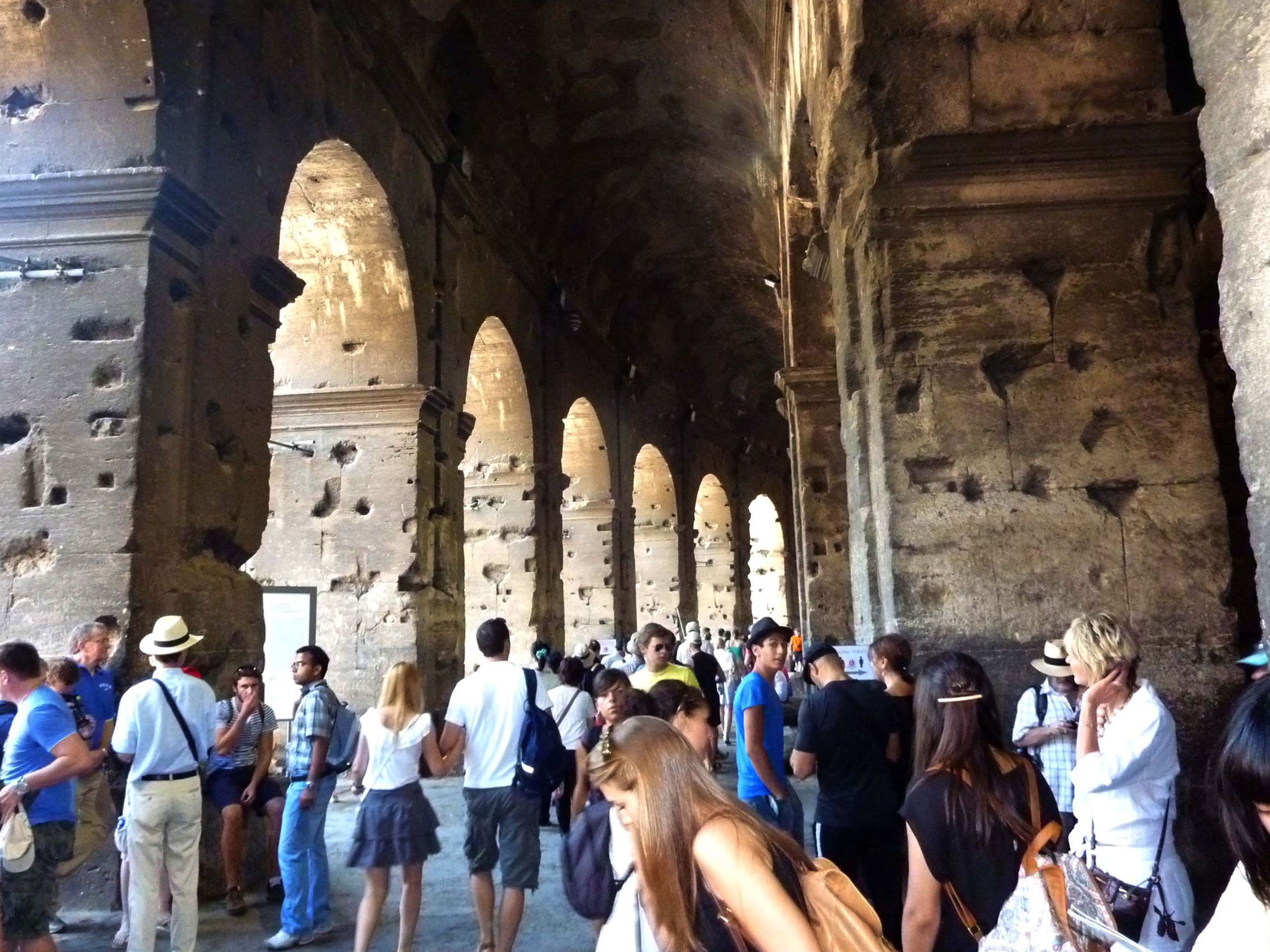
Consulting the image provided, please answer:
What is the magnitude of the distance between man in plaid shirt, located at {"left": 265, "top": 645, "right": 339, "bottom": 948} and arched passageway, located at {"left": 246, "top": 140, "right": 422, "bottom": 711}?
4359 millimetres

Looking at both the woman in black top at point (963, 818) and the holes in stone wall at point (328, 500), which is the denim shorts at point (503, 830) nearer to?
the woman in black top at point (963, 818)

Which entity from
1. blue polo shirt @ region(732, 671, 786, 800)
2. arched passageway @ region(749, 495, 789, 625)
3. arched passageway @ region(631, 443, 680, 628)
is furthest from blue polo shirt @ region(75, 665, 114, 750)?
arched passageway @ region(749, 495, 789, 625)

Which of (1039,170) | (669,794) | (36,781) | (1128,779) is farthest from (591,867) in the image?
(1039,170)

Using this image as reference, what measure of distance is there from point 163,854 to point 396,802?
96 centimetres

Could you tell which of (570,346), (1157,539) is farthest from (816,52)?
(570,346)

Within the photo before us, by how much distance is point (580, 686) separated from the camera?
5.78 metres

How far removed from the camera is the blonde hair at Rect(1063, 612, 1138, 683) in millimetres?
2779

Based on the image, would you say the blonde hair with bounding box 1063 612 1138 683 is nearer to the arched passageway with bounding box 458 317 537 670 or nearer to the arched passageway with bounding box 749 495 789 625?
the arched passageway with bounding box 458 317 537 670

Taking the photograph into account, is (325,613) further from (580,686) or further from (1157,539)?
(1157,539)

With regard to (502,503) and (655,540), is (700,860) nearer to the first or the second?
(502,503)

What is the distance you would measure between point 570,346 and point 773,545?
17689mm

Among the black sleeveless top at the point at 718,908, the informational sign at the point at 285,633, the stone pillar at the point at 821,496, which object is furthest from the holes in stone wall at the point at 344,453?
the black sleeveless top at the point at 718,908

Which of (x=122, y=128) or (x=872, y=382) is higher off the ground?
(x=122, y=128)

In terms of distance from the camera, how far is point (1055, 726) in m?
3.74
